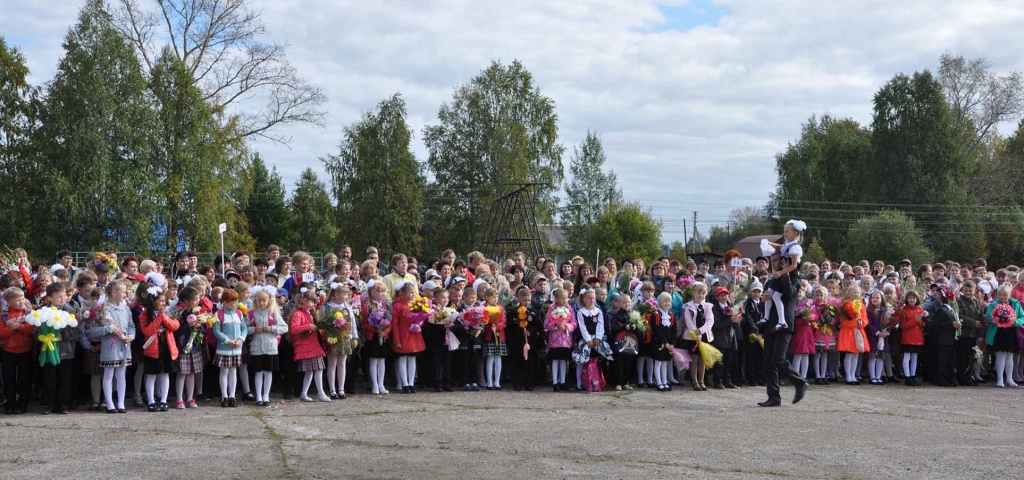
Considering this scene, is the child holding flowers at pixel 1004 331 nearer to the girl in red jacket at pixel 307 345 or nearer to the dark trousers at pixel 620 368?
the dark trousers at pixel 620 368

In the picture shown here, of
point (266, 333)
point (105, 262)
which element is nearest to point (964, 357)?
point (266, 333)

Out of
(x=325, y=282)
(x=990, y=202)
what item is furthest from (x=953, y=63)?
(x=325, y=282)

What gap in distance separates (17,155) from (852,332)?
31.9 metres

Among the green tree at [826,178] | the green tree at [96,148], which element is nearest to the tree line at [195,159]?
the green tree at [96,148]

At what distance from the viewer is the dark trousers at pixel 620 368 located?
43.9ft

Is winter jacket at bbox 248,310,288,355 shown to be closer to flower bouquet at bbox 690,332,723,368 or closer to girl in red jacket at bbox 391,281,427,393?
girl in red jacket at bbox 391,281,427,393

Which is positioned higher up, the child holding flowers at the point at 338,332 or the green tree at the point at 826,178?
the green tree at the point at 826,178

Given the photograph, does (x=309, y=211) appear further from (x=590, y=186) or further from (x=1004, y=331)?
(x=1004, y=331)

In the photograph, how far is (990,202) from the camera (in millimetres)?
62844

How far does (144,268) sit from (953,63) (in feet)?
203

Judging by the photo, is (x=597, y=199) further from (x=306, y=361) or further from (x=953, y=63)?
(x=306, y=361)

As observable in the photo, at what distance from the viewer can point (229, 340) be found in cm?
1115

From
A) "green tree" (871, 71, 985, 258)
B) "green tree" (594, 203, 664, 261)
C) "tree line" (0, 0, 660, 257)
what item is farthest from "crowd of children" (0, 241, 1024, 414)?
"green tree" (871, 71, 985, 258)

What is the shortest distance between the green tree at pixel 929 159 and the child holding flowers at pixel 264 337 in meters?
55.1
